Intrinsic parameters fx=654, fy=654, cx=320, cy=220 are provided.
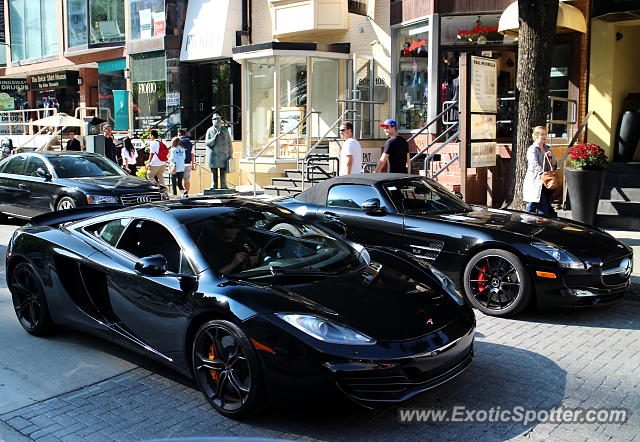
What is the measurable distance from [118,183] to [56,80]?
2365 centimetres

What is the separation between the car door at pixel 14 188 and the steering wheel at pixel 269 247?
9.35m

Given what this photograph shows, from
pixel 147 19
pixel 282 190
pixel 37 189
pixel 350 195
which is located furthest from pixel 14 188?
pixel 147 19

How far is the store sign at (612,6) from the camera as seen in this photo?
13003 millimetres

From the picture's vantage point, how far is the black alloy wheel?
18.9 ft

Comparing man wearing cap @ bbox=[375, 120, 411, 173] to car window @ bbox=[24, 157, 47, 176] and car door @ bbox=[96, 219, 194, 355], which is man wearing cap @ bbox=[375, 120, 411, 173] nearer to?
car door @ bbox=[96, 219, 194, 355]

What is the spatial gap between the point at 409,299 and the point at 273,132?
1549 centimetres

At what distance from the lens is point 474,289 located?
6.75 meters

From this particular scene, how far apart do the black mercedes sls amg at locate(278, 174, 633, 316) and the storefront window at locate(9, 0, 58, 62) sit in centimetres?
2810

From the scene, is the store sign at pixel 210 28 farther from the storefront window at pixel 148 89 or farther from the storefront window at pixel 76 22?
the storefront window at pixel 76 22

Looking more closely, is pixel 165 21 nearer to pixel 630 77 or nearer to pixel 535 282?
pixel 630 77

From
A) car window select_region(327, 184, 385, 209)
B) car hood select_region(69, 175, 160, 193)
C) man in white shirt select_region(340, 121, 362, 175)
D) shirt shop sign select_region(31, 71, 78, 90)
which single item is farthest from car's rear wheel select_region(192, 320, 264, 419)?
shirt shop sign select_region(31, 71, 78, 90)

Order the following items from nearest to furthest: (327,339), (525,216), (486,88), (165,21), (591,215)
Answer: (327,339) < (525,216) < (591,215) < (486,88) < (165,21)

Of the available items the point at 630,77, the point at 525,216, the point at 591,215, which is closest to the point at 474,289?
the point at 525,216

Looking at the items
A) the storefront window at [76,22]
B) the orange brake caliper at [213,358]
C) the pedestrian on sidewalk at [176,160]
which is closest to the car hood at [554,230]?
the orange brake caliper at [213,358]
